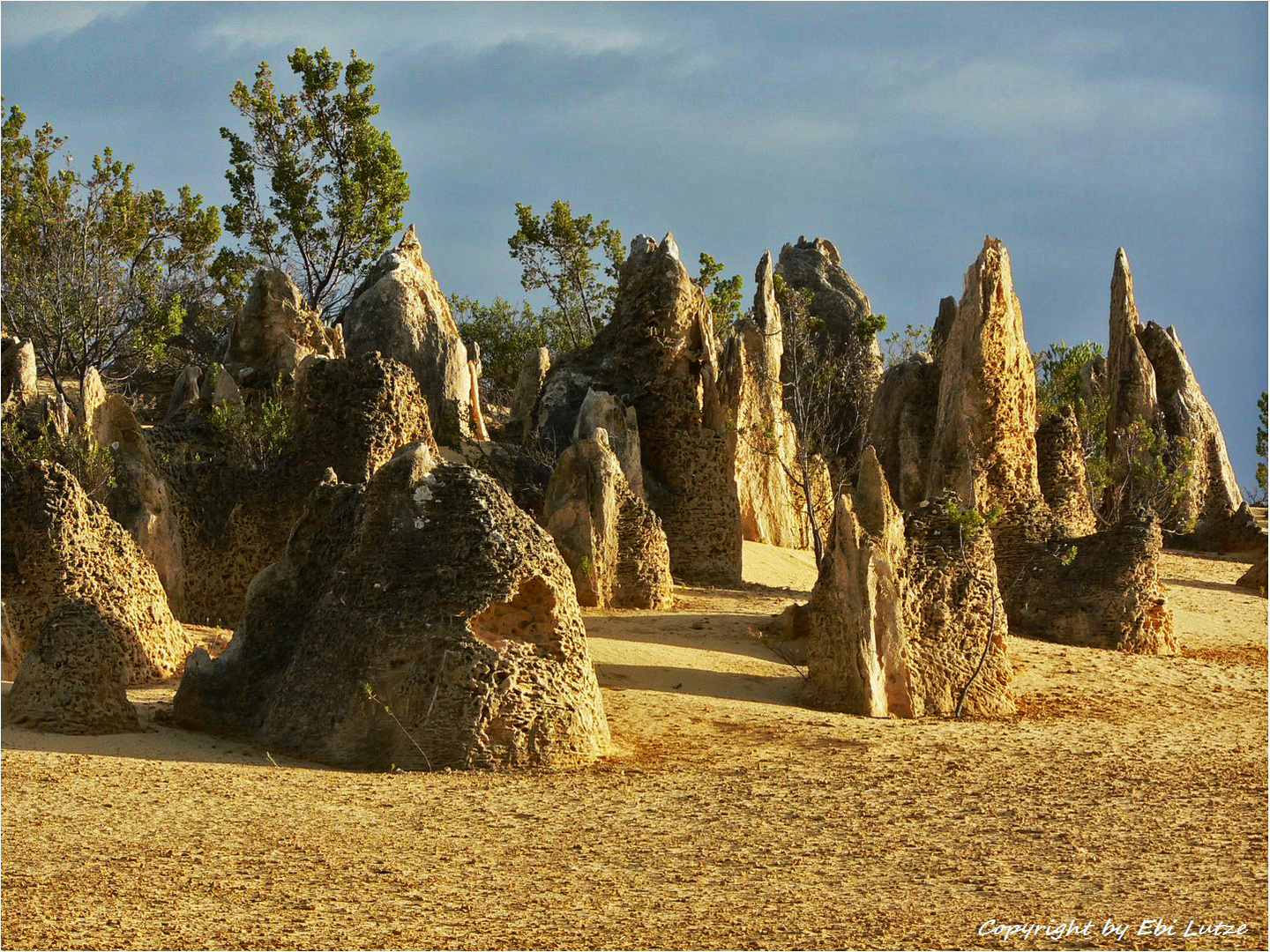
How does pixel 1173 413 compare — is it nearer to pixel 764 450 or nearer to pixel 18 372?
pixel 764 450

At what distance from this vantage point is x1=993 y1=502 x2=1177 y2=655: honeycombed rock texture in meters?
16.2

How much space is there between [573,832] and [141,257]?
30.7 m

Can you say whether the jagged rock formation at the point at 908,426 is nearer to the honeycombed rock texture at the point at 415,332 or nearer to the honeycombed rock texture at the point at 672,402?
the honeycombed rock texture at the point at 672,402

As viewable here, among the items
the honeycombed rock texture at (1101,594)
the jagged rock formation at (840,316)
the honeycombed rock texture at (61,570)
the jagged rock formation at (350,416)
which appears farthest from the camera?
the jagged rock formation at (840,316)

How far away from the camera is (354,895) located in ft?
22.7

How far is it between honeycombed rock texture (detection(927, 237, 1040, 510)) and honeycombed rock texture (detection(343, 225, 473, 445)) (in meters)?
7.73

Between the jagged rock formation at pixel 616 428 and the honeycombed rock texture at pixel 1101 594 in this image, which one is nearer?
the honeycombed rock texture at pixel 1101 594

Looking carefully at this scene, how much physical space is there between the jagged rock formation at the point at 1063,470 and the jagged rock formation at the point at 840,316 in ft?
27.1

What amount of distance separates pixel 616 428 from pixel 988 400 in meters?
4.39

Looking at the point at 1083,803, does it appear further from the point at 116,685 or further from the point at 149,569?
the point at 149,569

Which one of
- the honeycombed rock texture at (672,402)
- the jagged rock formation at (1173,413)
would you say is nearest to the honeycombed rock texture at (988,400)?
the honeycombed rock texture at (672,402)

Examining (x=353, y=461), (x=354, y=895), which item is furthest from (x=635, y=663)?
(x=354, y=895)

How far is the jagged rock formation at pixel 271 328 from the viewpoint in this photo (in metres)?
24.2

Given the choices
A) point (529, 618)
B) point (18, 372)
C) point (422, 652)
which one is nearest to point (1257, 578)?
point (529, 618)
